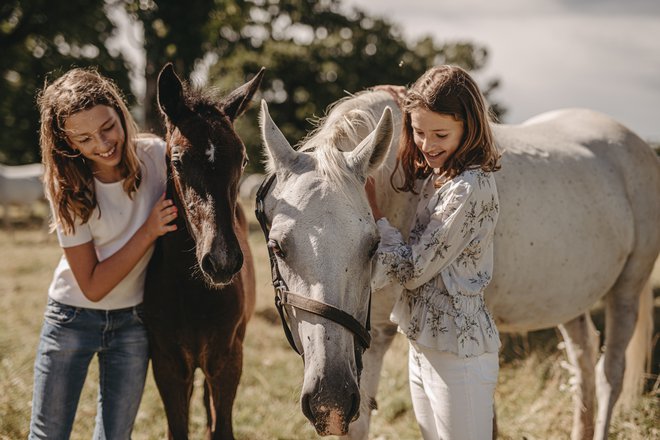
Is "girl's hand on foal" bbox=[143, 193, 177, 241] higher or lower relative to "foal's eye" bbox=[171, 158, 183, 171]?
lower

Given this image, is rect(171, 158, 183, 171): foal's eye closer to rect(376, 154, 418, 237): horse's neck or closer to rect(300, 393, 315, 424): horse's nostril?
rect(376, 154, 418, 237): horse's neck

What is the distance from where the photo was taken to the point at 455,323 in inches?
79.7

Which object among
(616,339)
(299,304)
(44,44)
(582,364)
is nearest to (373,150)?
(299,304)

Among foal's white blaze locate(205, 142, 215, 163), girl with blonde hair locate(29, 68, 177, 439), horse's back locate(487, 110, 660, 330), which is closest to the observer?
foal's white blaze locate(205, 142, 215, 163)

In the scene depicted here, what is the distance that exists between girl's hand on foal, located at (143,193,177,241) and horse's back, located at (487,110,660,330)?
169 centimetres

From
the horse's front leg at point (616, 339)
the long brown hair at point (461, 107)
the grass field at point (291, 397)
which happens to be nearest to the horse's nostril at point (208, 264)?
the long brown hair at point (461, 107)

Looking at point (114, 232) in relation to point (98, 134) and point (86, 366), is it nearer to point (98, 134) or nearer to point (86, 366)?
point (98, 134)

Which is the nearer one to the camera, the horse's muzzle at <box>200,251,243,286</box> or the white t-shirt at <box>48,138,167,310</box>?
the horse's muzzle at <box>200,251,243,286</box>

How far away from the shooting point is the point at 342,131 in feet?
7.52

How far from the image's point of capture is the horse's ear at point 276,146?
6.61 ft

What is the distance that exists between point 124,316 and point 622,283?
3272mm

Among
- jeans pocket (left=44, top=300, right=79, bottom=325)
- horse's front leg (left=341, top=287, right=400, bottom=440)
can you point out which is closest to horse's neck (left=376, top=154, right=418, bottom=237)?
horse's front leg (left=341, top=287, right=400, bottom=440)

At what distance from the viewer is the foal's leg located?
3799 mm

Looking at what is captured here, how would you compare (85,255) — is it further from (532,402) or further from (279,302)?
(532,402)
